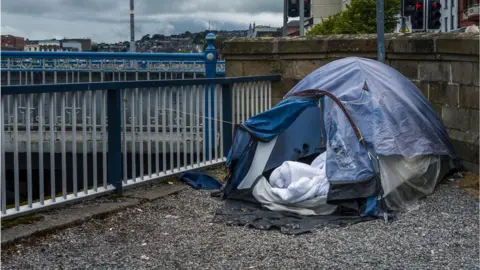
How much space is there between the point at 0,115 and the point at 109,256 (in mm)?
1476

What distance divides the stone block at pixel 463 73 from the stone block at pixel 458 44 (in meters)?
0.15

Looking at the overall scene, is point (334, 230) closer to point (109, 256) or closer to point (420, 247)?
point (420, 247)

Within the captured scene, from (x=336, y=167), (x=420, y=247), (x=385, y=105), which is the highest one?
(x=385, y=105)

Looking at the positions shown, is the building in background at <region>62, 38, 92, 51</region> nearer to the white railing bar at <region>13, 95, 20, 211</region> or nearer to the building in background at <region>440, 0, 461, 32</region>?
the white railing bar at <region>13, 95, 20, 211</region>

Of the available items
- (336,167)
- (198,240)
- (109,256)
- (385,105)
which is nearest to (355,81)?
(385,105)

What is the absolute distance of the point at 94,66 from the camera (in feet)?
54.2

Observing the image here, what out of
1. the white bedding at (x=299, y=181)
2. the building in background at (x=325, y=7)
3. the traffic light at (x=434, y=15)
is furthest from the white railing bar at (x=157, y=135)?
the building in background at (x=325, y=7)

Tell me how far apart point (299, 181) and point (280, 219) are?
0.57 metres

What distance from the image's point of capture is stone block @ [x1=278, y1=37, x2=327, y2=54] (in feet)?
38.8

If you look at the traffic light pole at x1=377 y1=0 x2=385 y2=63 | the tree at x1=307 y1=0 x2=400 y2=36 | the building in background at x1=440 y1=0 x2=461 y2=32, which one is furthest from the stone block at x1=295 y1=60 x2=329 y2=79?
the building in background at x1=440 y1=0 x2=461 y2=32

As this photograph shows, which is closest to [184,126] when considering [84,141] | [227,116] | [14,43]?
[227,116]

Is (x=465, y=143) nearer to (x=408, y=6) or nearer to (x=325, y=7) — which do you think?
(x=408, y=6)

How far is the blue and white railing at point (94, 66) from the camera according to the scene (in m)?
15.2

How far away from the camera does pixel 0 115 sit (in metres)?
6.57
